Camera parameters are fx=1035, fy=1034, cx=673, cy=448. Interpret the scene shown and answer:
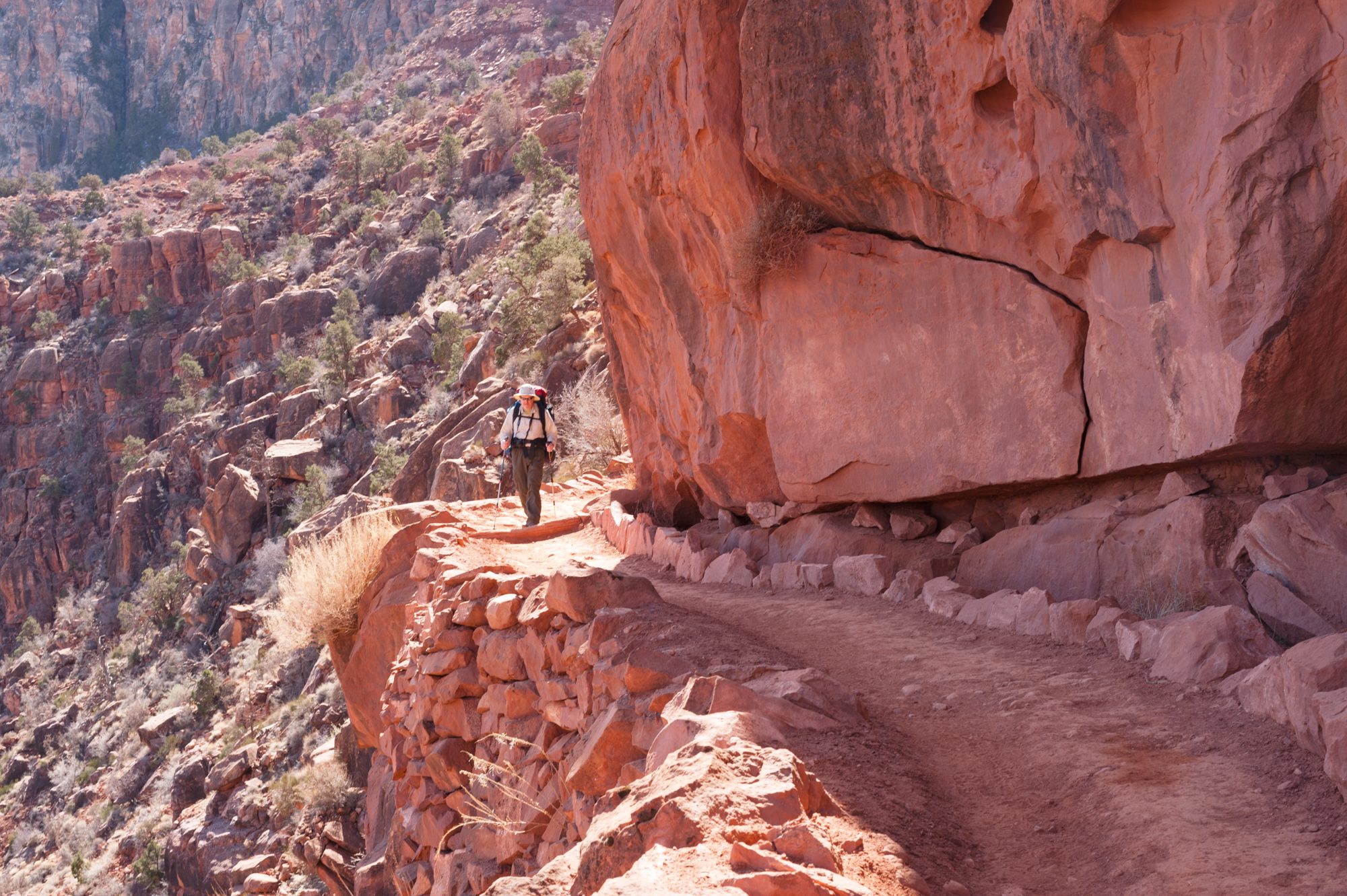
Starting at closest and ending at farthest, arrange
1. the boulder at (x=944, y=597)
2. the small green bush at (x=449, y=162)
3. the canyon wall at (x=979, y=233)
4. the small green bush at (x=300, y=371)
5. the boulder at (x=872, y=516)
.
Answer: the canyon wall at (x=979, y=233), the boulder at (x=944, y=597), the boulder at (x=872, y=516), the small green bush at (x=300, y=371), the small green bush at (x=449, y=162)

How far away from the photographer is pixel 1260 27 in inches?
171

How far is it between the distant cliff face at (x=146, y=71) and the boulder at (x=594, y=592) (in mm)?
82087

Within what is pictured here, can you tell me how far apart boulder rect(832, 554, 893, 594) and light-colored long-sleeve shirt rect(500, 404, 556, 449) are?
531 cm

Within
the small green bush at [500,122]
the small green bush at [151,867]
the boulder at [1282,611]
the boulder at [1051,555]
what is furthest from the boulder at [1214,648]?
the small green bush at [500,122]

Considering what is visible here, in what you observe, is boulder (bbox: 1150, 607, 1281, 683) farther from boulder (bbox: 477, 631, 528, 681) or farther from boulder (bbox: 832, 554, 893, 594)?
boulder (bbox: 477, 631, 528, 681)

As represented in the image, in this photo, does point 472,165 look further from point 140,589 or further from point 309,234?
point 140,589

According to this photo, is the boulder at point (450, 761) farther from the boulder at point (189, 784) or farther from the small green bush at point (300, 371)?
the small green bush at point (300, 371)

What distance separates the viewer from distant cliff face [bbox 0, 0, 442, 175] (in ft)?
266

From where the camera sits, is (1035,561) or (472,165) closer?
(1035,561)

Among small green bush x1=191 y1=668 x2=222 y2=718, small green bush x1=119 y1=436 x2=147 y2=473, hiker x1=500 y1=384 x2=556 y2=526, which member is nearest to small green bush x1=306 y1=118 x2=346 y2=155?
small green bush x1=119 y1=436 x2=147 y2=473

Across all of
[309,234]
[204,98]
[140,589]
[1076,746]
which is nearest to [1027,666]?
[1076,746]

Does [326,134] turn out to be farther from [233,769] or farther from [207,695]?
[233,769]

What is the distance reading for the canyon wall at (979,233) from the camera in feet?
14.9

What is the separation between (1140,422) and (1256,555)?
1.03m
